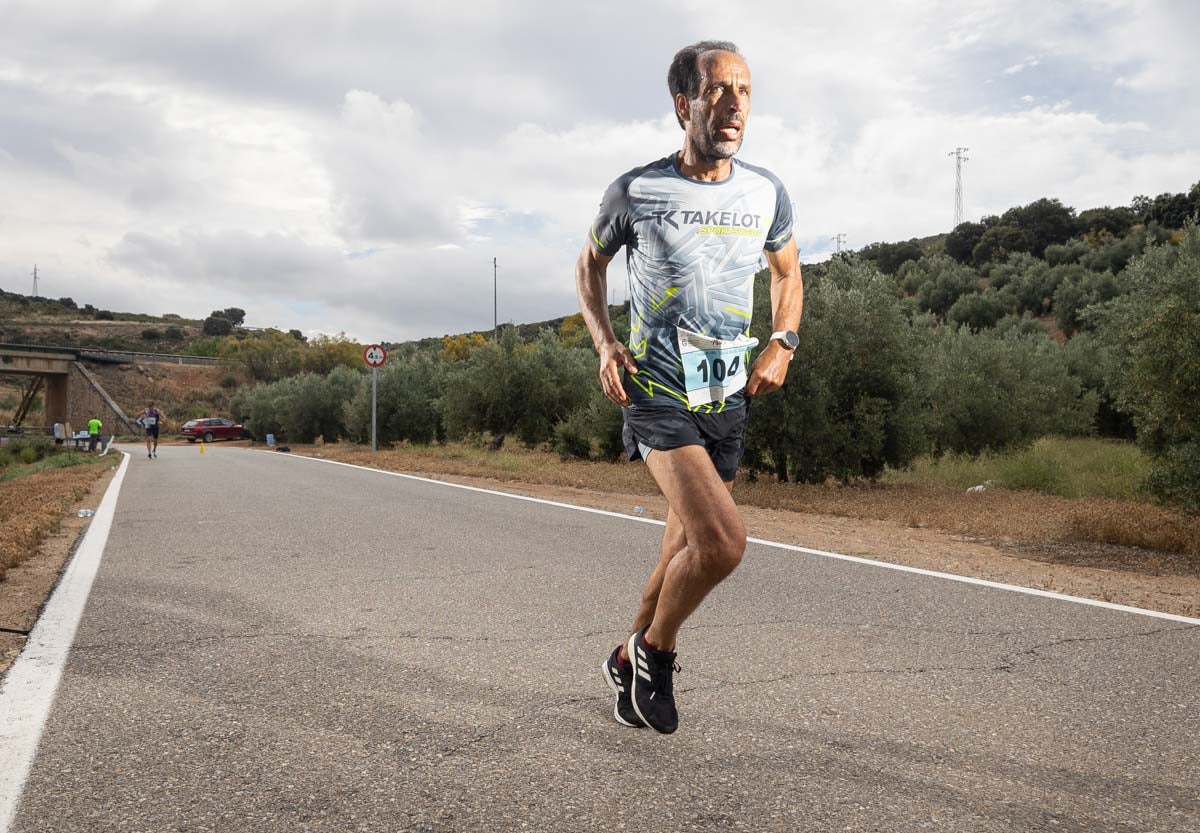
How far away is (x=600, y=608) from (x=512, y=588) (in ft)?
2.93

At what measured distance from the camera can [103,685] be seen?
3973 millimetres

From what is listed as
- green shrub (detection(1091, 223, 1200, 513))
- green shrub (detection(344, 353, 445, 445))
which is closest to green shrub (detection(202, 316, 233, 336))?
green shrub (detection(344, 353, 445, 445))

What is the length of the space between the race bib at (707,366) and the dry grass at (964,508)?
6.76m

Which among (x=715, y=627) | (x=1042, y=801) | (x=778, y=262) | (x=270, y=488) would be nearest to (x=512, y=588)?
(x=715, y=627)

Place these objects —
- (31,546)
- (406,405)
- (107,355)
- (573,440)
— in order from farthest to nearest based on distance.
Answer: (107,355), (406,405), (573,440), (31,546)

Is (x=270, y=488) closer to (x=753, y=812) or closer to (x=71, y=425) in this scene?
(x=753, y=812)

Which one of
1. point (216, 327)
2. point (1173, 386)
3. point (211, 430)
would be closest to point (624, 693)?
point (1173, 386)

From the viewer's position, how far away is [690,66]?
3188 mm

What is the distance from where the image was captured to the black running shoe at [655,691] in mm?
3264

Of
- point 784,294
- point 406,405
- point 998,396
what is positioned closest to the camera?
point 784,294

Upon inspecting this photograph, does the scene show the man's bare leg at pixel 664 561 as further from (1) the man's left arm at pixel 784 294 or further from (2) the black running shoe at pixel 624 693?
(1) the man's left arm at pixel 784 294

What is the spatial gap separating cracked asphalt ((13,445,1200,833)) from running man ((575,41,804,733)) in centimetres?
50

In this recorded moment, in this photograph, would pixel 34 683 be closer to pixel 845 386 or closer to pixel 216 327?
pixel 845 386

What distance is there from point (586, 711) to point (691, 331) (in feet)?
4.97
